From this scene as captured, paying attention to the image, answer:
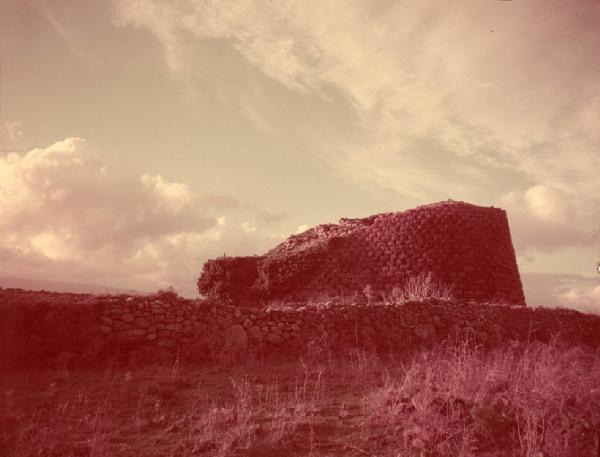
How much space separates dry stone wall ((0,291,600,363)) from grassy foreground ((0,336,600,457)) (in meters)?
0.79

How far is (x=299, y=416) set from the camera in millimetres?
5395

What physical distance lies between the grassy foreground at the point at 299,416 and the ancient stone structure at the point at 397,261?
8.64m

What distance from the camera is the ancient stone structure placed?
50.7ft

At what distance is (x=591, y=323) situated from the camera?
13.4 meters

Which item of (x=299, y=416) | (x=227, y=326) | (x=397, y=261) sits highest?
(x=397, y=261)

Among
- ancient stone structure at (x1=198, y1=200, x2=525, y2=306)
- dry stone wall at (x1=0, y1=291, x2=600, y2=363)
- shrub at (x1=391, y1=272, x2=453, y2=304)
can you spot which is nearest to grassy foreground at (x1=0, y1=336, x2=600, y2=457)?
dry stone wall at (x1=0, y1=291, x2=600, y2=363)

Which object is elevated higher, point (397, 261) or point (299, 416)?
point (397, 261)

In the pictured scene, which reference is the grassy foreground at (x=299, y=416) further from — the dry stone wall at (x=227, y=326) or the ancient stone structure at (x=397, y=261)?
the ancient stone structure at (x=397, y=261)

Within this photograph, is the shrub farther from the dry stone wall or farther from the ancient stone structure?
the dry stone wall

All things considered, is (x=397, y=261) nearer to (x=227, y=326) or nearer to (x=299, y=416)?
(x=227, y=326)

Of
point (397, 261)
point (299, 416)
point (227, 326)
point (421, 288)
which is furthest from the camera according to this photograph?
point (397, 261)

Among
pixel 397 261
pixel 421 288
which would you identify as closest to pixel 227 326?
pixel 421 288

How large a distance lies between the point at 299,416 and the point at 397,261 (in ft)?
36.5

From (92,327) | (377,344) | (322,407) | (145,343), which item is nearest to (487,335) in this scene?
(377,344)
